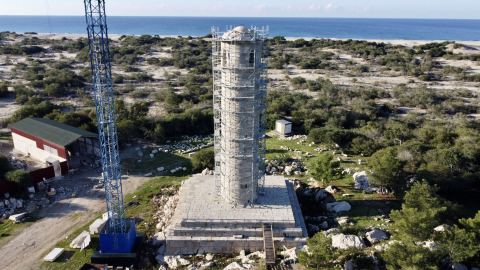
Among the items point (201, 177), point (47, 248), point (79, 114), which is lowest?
point (47, 248)

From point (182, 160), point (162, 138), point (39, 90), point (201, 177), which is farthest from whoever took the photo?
point (39, 90)

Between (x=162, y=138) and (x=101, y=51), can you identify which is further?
(x=162, y=138)

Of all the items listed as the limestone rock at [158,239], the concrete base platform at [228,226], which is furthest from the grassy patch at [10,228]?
the concrete base platform at [228,226]

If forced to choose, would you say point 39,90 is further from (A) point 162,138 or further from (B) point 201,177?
(B) point 201,177

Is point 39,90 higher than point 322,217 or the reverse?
higher

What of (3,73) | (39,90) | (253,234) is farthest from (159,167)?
(3,73)

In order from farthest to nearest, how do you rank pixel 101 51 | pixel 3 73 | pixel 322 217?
1. pixel 3 73
2. pixel 322 217
3. pixel 101 51

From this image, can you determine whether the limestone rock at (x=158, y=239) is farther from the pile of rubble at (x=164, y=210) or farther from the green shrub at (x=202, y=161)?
the green shrub at (x=202, y=161)
